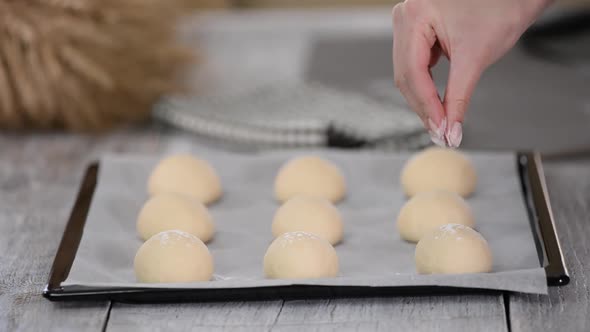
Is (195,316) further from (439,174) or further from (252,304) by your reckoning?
(439,174)

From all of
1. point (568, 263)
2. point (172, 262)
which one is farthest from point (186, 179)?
point (568, 263)

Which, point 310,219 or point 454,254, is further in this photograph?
point 310,219

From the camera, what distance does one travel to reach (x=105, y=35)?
145cm

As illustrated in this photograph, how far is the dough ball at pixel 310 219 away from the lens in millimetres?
1037

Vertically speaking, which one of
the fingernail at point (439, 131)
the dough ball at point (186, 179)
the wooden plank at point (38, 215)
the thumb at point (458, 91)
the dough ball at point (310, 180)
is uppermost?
the thumb at point (458, 91)

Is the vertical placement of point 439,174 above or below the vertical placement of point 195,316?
above

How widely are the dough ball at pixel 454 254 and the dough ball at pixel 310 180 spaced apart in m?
0.24

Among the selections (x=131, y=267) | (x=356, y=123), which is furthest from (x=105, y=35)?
(x=131, y=267)

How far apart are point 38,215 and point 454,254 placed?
55 centimetres

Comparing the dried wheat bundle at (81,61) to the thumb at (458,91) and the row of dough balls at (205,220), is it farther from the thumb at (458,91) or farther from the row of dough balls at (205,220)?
the thumb at (458,91)

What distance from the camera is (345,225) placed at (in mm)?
1105

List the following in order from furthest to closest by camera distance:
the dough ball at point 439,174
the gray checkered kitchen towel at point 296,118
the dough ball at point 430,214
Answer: the gray checkered kitchen towel at point 296,118, the dough ball at point 439,174, the dough ball at point 430,214

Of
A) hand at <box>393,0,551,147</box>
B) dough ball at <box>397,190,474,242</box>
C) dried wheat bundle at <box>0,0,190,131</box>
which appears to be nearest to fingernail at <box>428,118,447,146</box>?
hand at <box>393,0,551,147</box>

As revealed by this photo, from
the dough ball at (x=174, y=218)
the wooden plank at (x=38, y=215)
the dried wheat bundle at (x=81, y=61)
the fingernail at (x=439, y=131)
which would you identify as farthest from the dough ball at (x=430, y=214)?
the dried wheat bundle at (x=81, y=61)
